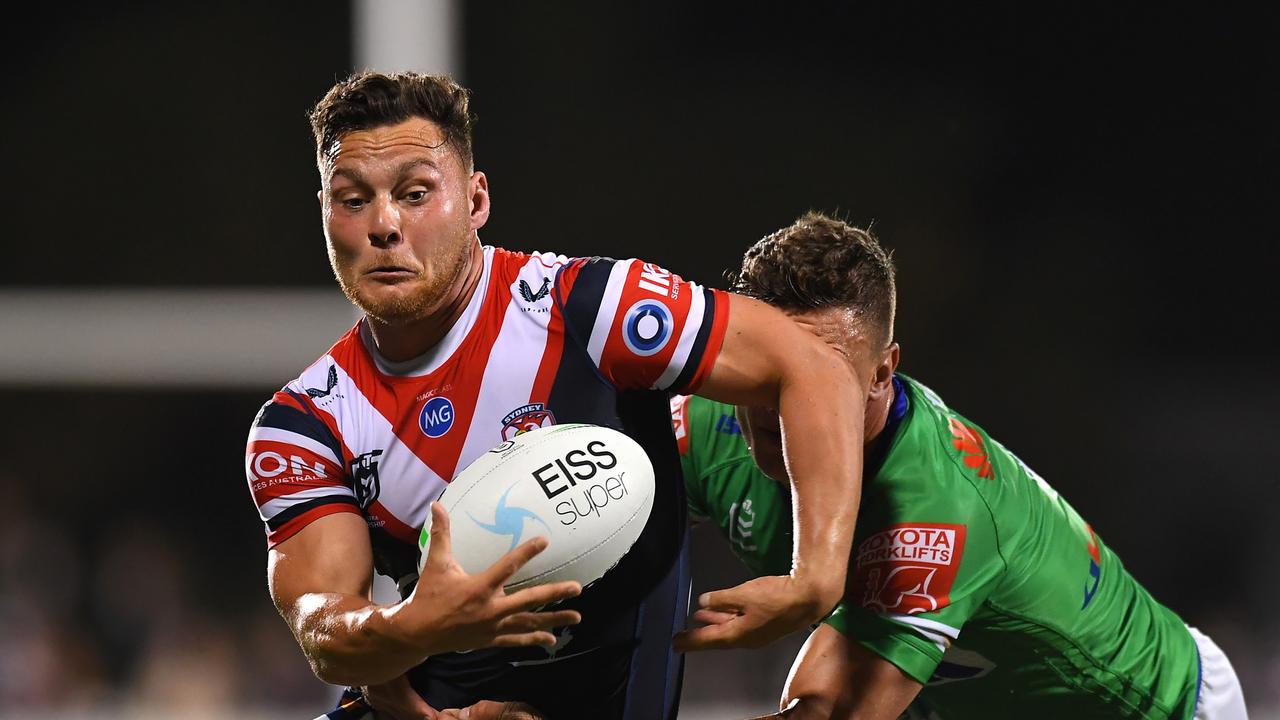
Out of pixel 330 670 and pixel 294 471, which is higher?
pixel 294 471

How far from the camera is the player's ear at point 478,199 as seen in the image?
2084 millimetres

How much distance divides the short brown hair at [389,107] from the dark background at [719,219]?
316 cm

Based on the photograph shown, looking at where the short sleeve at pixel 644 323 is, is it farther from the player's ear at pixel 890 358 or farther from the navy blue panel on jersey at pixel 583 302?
the player's ear at pixel 890 358

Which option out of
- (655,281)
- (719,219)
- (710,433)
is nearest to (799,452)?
(655,281)

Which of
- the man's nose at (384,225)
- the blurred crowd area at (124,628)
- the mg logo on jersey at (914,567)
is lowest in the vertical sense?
the blurred crowd area at (124,628)

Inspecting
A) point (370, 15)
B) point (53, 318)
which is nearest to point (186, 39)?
point (370, 15)

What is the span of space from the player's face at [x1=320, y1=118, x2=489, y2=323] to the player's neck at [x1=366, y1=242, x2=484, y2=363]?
0.14 ft

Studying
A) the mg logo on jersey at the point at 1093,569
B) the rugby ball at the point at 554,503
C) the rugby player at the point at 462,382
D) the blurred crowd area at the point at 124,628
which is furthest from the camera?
the blurred crowd area at the point at 124,628

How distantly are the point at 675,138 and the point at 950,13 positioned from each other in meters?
1.25

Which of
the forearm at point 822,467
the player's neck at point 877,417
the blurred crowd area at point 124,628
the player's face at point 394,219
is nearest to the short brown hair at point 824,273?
the player's neck at point 877,417

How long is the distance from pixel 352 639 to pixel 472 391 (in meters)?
0.45

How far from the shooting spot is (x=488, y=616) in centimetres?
157

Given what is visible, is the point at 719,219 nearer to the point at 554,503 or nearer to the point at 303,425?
the point at 303,425

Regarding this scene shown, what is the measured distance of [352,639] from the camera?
5.70ft
